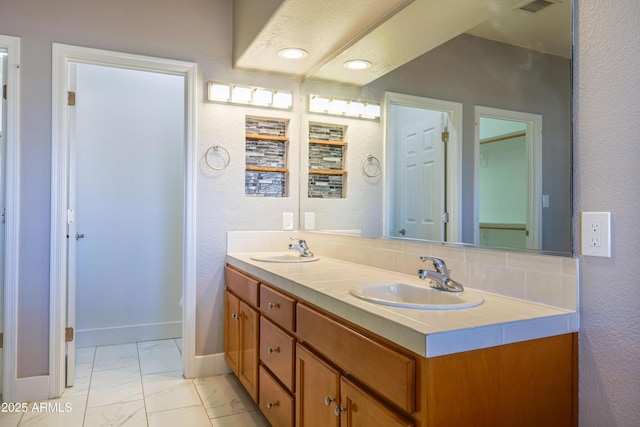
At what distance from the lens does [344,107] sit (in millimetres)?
2551

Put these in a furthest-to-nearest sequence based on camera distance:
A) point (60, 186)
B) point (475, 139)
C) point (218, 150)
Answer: point (218, 150) → point (60, 186) → point (475, 139)

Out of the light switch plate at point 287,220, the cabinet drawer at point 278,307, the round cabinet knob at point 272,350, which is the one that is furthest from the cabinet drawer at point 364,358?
the light switch plate at point 287,220

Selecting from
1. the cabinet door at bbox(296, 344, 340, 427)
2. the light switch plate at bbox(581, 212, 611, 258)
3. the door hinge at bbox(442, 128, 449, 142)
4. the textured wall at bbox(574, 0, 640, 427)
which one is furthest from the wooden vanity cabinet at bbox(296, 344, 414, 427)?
the door hinge at bbox(442, 128, 449, 142)

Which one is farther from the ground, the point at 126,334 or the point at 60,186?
the point at 60,186

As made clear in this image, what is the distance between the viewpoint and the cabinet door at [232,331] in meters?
2.42

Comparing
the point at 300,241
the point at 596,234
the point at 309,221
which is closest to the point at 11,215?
the point at 300,241

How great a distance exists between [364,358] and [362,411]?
151 mm

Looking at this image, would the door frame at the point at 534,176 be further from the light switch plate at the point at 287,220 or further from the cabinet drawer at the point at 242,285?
the light switch plate at the point at 287,220

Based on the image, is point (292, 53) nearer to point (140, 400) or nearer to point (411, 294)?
point (411, 294)

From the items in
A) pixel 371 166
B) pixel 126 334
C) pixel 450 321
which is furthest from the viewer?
pixel 126 334

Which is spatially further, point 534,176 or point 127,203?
point 127,203

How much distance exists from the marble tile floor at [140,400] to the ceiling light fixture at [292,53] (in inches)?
79.3

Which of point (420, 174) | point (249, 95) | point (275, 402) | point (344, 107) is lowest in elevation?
point (275, 402)

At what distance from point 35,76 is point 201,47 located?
3.13 feet
